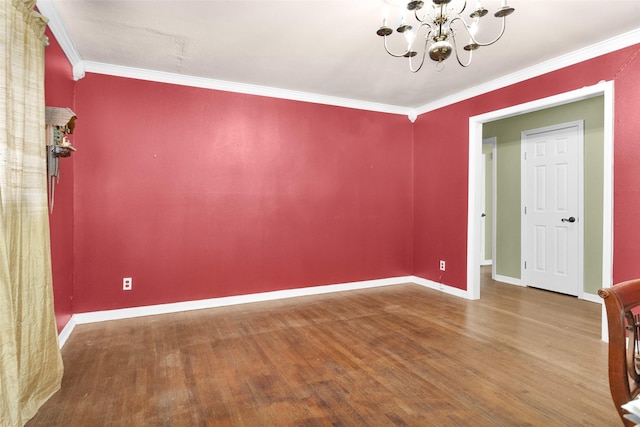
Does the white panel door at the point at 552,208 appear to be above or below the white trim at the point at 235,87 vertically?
below

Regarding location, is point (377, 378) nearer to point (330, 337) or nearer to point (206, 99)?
point (330, 337)

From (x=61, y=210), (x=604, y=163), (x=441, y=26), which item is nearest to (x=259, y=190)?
(x=61, y=210)

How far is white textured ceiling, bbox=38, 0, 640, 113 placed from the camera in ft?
8.10

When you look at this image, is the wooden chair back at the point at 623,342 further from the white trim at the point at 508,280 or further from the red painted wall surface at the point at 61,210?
the white trim at the point at 508,280

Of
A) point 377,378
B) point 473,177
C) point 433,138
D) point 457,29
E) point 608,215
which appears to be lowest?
point 377,378

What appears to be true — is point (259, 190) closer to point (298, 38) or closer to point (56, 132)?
point (298, 38)

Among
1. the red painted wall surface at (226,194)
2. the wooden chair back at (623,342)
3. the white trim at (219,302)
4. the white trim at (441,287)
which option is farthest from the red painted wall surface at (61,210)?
the white trim at (441,287)

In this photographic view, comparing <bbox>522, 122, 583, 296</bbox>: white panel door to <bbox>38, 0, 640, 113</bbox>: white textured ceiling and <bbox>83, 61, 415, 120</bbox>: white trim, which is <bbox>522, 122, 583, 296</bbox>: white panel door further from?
<bbox>83, 61, 415, 120</bbox>: white trim

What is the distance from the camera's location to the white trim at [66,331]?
2827mm

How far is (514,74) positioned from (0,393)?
15.2 feet

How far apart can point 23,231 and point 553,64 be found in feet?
14.4

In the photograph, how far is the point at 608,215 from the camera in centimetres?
299

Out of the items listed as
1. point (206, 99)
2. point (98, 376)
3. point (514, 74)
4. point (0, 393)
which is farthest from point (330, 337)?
point (514, 74)

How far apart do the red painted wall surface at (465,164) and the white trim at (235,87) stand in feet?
2.40
